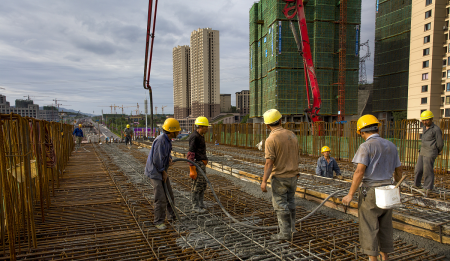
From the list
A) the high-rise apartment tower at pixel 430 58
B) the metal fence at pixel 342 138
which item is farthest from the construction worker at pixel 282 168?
the high-rise apartment tower at pixel 430 58

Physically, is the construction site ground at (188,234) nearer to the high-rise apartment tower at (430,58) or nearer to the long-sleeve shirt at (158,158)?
the long-sleeve shirt at (158,158)

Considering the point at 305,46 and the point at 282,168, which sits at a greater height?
the point at 305,46

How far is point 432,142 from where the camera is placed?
5.62m

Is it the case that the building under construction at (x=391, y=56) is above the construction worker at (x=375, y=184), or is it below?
above

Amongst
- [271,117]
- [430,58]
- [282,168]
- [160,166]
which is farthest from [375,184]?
[430,58]

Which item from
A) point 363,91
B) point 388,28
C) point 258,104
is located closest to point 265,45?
point 258,104

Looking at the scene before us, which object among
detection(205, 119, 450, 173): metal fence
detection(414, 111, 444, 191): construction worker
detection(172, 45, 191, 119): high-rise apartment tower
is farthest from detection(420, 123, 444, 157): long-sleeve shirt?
detection(172, 45, 191, 119): high-rise apartment tower

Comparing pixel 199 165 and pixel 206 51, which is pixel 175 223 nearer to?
pixel 199 165

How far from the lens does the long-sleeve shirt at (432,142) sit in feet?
18.3

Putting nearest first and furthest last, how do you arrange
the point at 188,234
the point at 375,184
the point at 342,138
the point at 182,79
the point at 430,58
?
the point at 375,184 < the point at 188,234 < the point at 342,138 < the point at 430,58 < the point at 182,79

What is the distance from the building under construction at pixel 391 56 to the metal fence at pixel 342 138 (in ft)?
118

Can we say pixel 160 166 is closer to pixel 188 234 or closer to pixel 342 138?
pixel 188 234

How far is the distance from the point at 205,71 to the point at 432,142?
89677 mm

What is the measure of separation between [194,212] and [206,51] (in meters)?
91.1
